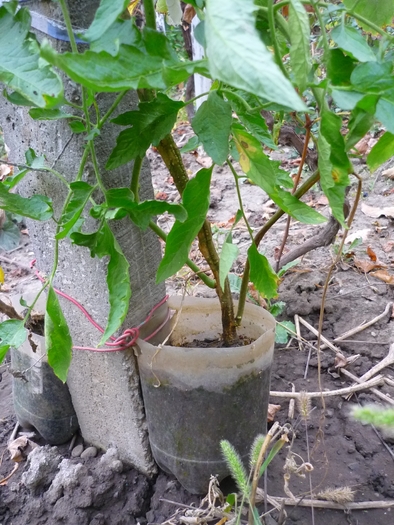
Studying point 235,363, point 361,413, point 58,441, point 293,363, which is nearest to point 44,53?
point 361,413

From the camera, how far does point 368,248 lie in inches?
77.5

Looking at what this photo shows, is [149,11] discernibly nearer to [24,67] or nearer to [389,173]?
[24,67]

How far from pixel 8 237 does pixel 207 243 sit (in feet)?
3.34

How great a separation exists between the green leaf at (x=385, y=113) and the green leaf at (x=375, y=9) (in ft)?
0.97

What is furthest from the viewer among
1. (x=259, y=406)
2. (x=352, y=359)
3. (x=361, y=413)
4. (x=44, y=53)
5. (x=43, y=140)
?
(x=352, y=359)

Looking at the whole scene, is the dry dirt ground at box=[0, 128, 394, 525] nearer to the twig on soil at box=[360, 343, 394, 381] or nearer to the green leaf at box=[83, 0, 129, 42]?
the twig on soil at box=[360, 343, 394, 381]

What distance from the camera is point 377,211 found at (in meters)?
2.34

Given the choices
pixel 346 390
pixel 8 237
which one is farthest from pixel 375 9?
pixel 8 237

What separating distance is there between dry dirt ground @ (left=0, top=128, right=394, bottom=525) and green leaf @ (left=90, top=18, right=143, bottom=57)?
0.80m

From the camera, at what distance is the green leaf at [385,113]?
0.52 m

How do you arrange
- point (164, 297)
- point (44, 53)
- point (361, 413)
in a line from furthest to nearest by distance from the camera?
point (164, 297) → point (361, 413) → point (44, 53)

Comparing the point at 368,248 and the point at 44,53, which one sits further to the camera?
the point at 368,248

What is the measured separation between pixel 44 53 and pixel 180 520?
100 centimetres

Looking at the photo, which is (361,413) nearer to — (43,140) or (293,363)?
(43,140)
